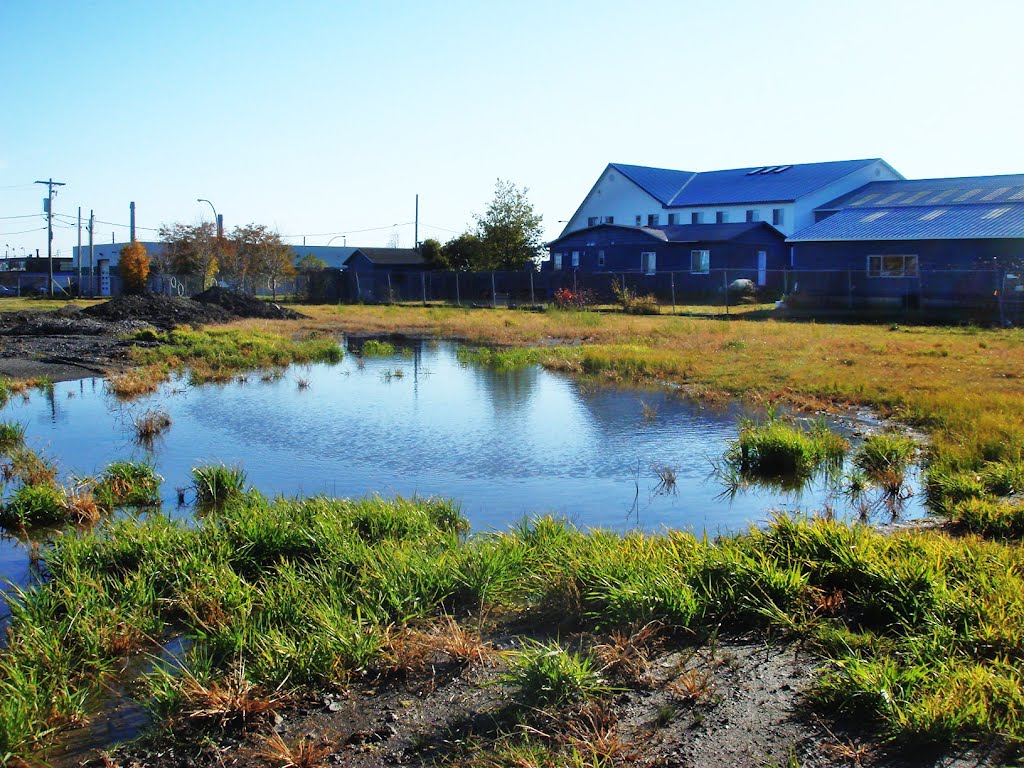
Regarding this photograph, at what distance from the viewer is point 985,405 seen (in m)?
13.2

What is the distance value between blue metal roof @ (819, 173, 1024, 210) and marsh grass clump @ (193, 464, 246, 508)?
124ft

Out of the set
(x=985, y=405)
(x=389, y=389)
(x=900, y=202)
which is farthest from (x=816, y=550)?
(x=900, y=202)

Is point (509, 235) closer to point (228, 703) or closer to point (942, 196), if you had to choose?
point (942, 196)

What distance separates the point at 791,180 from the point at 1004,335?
35854mm

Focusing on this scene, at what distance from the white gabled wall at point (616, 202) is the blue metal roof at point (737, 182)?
0.69 metres

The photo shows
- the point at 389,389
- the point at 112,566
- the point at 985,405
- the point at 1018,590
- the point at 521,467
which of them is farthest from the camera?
the point at 389,389

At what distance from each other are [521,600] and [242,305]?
3499cm

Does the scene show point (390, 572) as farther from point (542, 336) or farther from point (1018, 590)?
point (542, 336)

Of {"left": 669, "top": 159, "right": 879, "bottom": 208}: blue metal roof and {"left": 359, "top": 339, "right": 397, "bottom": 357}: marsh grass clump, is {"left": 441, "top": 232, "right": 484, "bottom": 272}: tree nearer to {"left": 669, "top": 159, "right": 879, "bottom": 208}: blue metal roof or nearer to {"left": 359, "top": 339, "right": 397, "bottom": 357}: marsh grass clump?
{"left": 669, "top": 159, "right": 879, "bottom": 208}: blue metal roof

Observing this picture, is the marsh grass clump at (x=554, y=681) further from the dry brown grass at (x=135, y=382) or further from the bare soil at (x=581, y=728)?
the dry brown grass at (x=135, y=382)

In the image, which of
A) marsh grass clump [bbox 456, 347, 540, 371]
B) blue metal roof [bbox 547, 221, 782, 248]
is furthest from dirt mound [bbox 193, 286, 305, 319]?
blue metal roof [bbox 547, 221, 782, 248]

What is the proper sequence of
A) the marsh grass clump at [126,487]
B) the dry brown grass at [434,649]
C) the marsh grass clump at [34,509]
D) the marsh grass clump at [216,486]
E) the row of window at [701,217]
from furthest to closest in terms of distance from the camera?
the row of window at [701,217] < the marsh grass clump at [216,486] < the marsh grass clump at [126,487] < the marsh grass clump at [34,509] < the dry brown grass at [434,649]

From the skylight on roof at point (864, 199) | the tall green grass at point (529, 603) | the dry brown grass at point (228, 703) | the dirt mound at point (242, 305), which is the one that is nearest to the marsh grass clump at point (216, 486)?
the tall green grass at point (529, 603)

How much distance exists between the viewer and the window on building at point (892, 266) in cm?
3725
